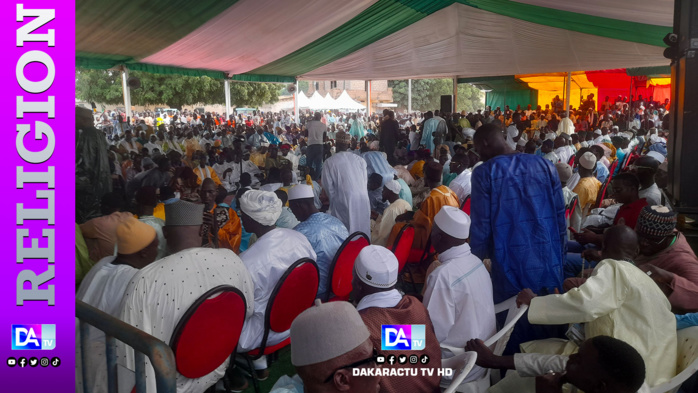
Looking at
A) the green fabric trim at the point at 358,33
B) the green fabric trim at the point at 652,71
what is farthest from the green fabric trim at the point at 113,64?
the green fabric trim at the point at 652,71

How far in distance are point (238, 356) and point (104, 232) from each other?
1.28 m

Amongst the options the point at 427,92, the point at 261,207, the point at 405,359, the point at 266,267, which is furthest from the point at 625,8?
the point at 427,92

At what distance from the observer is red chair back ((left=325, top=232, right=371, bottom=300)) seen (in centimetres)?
314

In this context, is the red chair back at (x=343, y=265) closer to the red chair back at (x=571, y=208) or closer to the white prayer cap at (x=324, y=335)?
the white prayer cap at (x=324, y=335)

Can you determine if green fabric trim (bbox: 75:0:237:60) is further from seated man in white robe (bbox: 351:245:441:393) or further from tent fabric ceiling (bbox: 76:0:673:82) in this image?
seated man in white robe (bbox: 351:245:441:393)

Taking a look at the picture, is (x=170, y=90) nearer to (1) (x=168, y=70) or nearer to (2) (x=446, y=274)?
(1) (x=168, y=70)

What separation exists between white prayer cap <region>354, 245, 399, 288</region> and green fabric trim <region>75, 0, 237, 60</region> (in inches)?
199

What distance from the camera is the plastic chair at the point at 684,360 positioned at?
1.84 metres

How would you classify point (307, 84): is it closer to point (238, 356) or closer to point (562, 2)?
point (562, 2)

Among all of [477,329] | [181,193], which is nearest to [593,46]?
[181,193]

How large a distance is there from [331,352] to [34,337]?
1.11 metres

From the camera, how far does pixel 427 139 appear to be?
446 inches

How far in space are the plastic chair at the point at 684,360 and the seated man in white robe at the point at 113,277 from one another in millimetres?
2191

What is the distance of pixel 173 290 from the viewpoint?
2.17m
